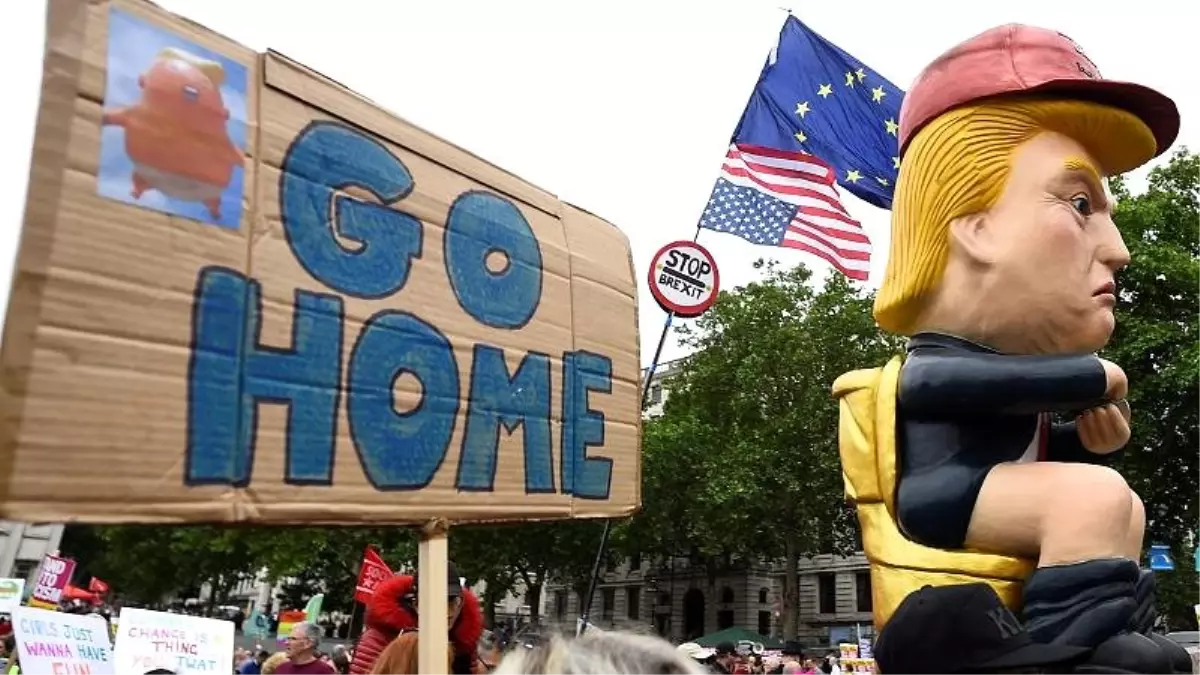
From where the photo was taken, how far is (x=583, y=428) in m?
2.94

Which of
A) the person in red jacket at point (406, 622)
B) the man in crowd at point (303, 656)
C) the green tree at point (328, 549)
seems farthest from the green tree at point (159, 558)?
the person in red jacket at point (406, 622)

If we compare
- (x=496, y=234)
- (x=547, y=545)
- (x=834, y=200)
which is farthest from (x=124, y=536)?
(x=496, y=234)

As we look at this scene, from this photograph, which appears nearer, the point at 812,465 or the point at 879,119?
the point at 879,119

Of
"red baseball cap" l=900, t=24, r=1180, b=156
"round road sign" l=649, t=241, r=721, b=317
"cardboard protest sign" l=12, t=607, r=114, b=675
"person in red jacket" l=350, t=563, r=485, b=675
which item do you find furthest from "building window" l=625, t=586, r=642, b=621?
"red baseball cap" l=900, t=24, r=1180, b=156

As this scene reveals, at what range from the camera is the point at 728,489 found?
2802cm

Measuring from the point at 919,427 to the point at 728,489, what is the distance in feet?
82.8

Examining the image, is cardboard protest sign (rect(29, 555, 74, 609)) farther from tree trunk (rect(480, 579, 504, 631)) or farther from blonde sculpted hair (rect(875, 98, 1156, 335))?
tree trunk (rect(480, 579, 504, 631))

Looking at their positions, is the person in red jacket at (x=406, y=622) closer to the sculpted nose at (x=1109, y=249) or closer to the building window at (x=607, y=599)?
the sculpted nose at (x=1109, y=249)

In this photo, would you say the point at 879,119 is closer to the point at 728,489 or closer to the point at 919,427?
the point at 919,427

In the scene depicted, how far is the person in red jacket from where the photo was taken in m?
4.56

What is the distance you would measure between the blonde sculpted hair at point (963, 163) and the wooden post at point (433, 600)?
1.83 metres

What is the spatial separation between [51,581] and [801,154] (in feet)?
38.3

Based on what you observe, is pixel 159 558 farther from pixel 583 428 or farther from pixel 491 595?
pixel 583 428

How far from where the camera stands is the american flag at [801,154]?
760 cm
